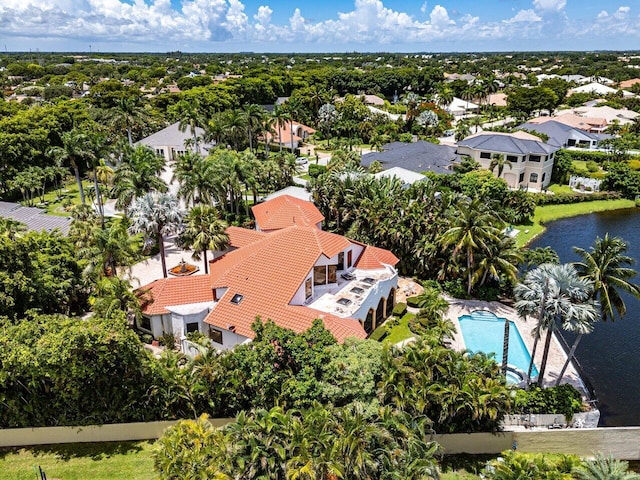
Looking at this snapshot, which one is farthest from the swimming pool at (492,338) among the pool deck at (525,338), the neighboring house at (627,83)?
the neighboring house at (627,83)

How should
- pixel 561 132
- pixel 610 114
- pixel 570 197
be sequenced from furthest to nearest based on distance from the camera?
pixel 610 114
pixel 561 132
pixel 570 197

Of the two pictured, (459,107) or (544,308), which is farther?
(459,107)

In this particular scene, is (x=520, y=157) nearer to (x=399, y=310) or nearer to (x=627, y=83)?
(x=399, y=310)

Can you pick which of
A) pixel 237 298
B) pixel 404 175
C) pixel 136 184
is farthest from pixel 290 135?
pixel 237 298

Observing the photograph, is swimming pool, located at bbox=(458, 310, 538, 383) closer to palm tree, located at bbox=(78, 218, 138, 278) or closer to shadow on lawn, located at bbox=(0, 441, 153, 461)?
shadow on lawn, located at bbox=(0, 441, 153, 461)

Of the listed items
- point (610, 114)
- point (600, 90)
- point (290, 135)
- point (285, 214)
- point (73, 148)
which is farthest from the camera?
point (600, 90)

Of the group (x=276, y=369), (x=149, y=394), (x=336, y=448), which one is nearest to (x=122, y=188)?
(x=149, y=394)

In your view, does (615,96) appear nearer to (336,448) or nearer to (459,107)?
(459,107)

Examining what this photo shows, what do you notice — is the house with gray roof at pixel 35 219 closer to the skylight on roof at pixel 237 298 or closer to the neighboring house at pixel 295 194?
the neighboring house at pixel 295 194
